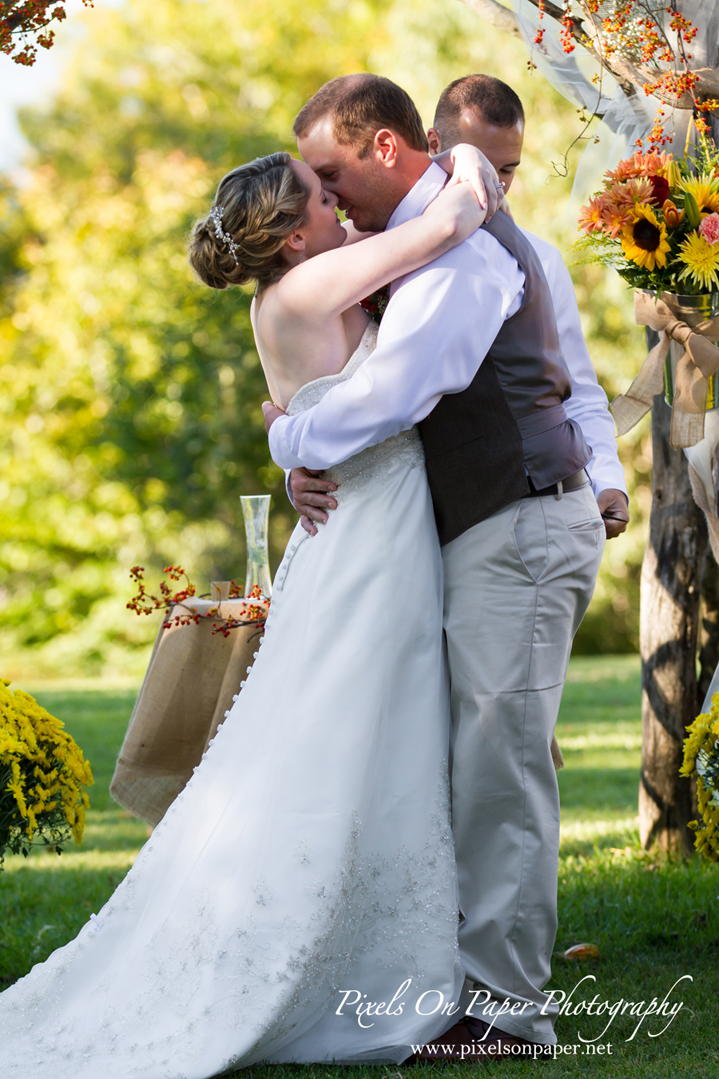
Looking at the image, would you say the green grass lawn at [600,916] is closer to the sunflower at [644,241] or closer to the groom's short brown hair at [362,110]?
the sunflower at [644,241]

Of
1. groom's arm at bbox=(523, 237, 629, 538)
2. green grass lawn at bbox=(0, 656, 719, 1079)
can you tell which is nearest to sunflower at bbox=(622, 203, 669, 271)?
groom's arm at bbox=(523, 237, 629, 538)

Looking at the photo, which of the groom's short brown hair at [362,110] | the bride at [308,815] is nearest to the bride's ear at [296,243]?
the bride at [308,815]

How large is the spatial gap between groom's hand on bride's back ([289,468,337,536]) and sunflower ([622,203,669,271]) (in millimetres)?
1072

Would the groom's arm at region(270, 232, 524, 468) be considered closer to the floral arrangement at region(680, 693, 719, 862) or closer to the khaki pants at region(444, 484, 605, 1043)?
the khaki pants at region(444, 484, 605, 1043)

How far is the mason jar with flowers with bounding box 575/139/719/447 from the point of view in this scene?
293 centimetres

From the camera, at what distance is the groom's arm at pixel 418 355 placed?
2492 millimetres

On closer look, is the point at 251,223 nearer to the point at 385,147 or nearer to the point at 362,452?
the point at 385,147

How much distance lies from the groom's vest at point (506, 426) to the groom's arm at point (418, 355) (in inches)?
3.5

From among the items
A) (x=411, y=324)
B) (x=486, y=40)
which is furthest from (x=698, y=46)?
(x=486, y=40)

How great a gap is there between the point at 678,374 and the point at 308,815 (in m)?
1.66

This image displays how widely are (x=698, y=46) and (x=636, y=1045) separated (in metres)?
2.83

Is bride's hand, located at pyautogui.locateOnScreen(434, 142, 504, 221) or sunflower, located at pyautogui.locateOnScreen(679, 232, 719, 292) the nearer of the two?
bride's hand, located at pyautogui.locateOnScreen(434, 142, 504, 221)

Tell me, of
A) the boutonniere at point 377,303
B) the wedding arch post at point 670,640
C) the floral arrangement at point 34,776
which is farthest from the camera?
the wedding arch post at point 670,640

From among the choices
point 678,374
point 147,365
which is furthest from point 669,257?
point 147,365
